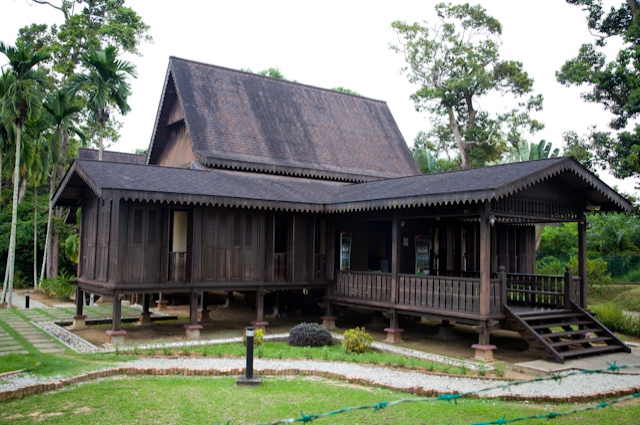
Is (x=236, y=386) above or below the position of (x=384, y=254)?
below

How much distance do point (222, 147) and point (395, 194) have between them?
761 centimetres

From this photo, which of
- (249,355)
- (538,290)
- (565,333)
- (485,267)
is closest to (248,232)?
(485,267)

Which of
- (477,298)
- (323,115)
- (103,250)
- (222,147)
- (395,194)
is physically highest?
(323,115)

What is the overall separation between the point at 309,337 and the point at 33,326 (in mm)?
9323

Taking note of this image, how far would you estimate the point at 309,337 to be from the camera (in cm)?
1516

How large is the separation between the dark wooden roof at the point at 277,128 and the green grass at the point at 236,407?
37.5ft

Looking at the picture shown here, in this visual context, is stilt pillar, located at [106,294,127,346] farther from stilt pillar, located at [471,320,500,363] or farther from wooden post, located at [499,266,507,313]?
wooden post, located at [499,266,507,313]

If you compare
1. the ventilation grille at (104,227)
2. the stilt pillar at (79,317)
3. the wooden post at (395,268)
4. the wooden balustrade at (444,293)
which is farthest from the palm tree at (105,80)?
the wooden balustrade at (444,293)

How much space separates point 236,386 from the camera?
33.0 ft

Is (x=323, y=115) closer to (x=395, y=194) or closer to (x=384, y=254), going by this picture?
(x=384, y=254)

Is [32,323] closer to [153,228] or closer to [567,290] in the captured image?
[153,228]

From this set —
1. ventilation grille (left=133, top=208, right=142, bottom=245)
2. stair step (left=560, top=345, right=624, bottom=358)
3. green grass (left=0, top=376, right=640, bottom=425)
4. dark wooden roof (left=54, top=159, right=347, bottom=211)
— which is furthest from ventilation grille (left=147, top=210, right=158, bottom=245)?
stair step (left=560, top=345, right=624, bottom=358)

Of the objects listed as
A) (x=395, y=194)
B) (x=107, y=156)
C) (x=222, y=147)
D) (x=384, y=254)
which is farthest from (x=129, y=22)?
(x=395, y=194)

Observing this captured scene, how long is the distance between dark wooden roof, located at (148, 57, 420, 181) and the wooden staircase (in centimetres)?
1045
